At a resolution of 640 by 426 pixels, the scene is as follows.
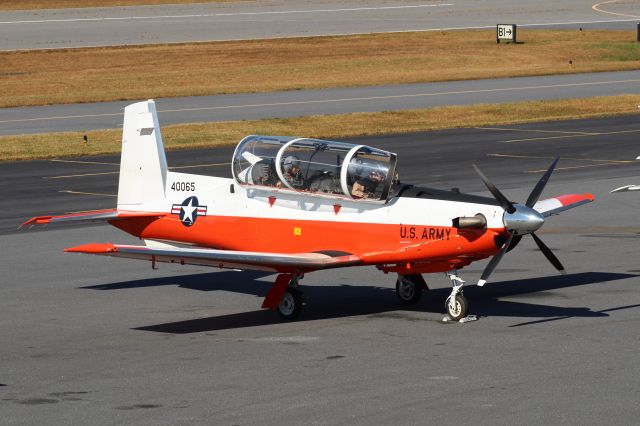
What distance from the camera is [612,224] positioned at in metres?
26.7

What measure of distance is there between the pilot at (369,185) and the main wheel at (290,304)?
1.75 meters

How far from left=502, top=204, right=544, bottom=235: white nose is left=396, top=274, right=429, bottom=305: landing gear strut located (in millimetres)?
2774

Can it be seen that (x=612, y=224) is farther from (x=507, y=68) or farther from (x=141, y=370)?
(x=507, y=68)

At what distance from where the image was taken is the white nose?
55.3 ft

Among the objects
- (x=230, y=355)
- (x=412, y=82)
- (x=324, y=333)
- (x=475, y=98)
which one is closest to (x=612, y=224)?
(x=324, y=333)

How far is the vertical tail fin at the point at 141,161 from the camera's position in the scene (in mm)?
21047

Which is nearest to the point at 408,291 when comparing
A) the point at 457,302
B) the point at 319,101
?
the point at 457,302

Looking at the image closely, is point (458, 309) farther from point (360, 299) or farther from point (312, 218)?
point (312, 218)

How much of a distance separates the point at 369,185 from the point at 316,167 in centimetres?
101

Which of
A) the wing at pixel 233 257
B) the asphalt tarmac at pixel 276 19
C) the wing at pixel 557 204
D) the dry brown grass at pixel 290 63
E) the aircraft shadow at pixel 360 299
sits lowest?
the aircraft shadow at pixel 360 299

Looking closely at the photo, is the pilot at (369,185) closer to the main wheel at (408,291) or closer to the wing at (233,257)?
the wing at (233,257)

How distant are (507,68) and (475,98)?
13.2 meters

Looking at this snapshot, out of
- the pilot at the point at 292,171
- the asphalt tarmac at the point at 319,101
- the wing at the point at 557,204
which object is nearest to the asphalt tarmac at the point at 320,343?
the wing at the point at 557,204

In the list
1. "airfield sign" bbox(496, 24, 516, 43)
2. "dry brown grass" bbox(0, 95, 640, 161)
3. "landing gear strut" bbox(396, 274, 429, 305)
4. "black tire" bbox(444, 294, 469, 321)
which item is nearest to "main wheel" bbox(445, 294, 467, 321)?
"black tire" bbox(444, 294, 469, 321)
